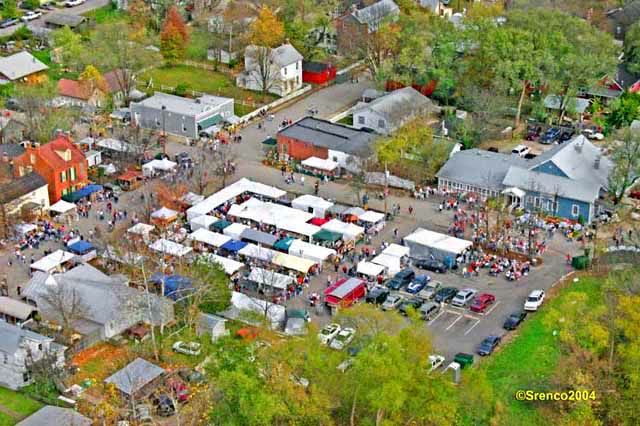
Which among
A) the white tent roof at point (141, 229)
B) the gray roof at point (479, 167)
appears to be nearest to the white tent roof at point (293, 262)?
the white tent roof at point (141, 229)

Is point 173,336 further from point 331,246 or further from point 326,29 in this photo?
point 326,29

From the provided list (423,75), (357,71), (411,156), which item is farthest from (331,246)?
(357,71)

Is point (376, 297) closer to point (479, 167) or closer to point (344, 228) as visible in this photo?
point (344, 228)

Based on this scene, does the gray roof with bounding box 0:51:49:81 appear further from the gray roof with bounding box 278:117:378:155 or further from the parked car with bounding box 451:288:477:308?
the parked car with bounding box 451:288:477:308

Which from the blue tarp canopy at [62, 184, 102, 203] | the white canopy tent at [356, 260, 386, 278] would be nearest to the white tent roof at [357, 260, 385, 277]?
the white canopy tent at [356, 260, 386, 278]

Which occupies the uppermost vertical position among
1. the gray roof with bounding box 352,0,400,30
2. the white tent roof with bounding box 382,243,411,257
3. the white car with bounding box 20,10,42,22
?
the gray roof with bounding box 352,0,400,30

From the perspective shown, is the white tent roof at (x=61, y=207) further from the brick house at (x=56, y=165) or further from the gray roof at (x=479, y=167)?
the gray roof at (x=479, y=167)

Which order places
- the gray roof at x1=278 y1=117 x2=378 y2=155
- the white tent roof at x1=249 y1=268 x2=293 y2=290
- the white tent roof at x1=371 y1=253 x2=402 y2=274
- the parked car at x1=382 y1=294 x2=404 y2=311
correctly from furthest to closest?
the gray roof at x1=278 y1=117 x2=378 y2=155
the white tent roof at x1=371 y1=253 x2=402 y2=274
the white tent roof at x1=249 y1=268 x2=293 y2=290
the parked car at x1=382 y1=294 x2=404 y2=311
